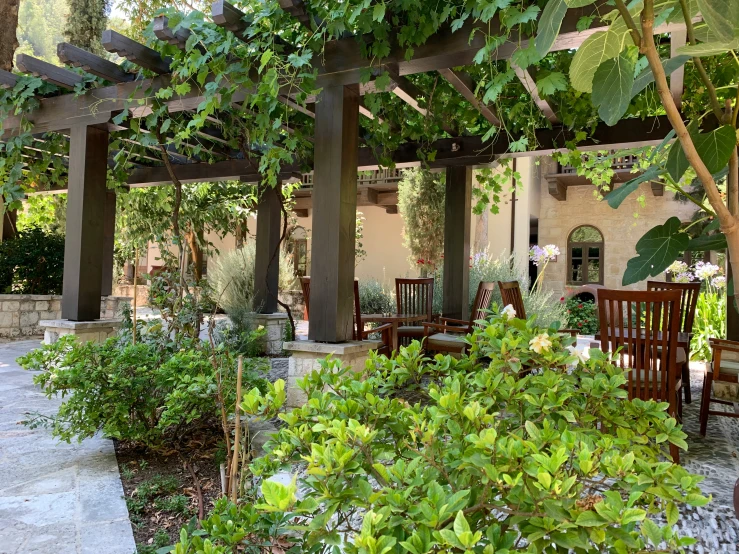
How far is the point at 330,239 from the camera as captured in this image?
141 inches

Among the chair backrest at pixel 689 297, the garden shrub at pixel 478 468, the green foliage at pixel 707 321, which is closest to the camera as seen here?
the garden shrub at pixel 478 468

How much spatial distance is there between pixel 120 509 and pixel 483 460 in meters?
1.97

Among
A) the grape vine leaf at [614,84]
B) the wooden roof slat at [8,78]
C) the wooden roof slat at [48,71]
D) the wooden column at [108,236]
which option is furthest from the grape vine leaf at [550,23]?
the wooden column at [108,236]

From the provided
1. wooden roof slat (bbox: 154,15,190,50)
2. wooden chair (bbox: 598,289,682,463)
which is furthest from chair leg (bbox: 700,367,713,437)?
wooden roof slat (bbox: 154,15,190,50)

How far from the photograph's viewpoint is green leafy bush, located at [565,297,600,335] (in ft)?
29.0

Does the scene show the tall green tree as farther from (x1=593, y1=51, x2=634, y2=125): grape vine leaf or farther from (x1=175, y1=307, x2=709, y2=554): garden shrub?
(x1=593, y1=51, x2=634, y2=125): grape vine leaf

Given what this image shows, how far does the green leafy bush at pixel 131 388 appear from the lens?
2740 millimetres

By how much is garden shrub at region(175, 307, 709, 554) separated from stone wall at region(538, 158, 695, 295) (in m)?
Result: 11.9

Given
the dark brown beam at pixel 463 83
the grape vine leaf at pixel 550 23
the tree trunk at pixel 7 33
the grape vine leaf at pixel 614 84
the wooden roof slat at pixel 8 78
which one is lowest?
the grape vine leaf at pixel 614 84

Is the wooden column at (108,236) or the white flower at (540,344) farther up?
the wooden column at (108,236)

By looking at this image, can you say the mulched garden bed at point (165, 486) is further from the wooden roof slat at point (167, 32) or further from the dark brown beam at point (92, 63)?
the dark brown beam at point (92, 63)

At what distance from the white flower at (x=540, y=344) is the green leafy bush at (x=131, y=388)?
5.88 ft

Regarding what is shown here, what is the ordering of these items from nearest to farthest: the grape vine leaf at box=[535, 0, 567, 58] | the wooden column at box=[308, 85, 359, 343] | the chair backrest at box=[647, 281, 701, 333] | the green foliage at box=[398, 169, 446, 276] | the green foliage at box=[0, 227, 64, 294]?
the grape vine leaf at box=[535, 0, 567, 58] → the wooden column at box=[308, 85, 359, 343] → the chair backrest at box=[647, 281, 701, 333] → the green foliage at box=[0, 227, 64, 294] → the green foliage at box=[398, 169, 446, 276]

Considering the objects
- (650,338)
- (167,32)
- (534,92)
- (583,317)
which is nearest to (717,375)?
(650,338)
